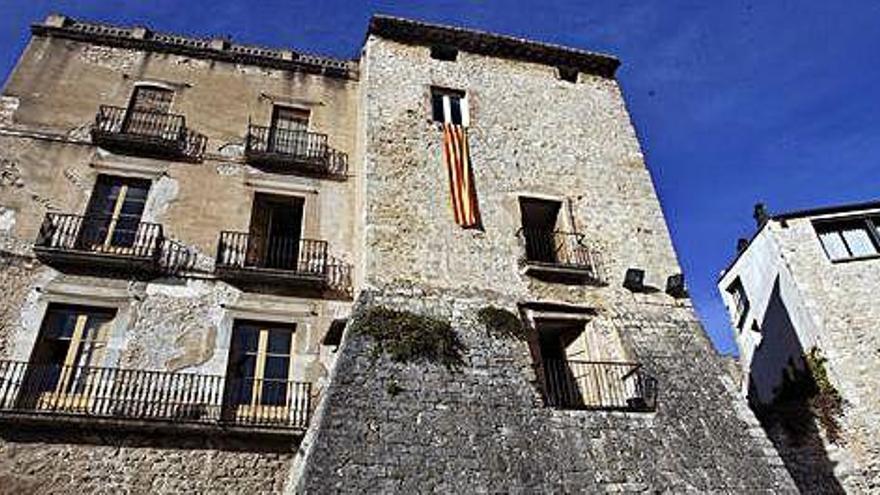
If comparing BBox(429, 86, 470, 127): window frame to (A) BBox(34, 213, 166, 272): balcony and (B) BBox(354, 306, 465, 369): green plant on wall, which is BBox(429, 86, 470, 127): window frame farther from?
(A) BBox(34, 213, 166, 272): balcony

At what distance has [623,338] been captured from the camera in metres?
11.4

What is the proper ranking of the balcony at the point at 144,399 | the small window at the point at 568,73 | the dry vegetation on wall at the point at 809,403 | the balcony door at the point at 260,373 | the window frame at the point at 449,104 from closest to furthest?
the balcony at the point at 144,399 → the balcony door at the point at 260,373 → the window frame at the point at 449,104 → the dry vegetation on wall at the point at 809,403 → the small window at the point at 568,73

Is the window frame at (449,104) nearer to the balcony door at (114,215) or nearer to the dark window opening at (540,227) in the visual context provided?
the dark window opening at (540,227)

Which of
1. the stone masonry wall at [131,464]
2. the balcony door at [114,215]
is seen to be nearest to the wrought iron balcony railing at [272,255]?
the balcony door at [114,215]

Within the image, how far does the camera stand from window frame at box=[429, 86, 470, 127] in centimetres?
1454

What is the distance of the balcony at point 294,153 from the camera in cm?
1397

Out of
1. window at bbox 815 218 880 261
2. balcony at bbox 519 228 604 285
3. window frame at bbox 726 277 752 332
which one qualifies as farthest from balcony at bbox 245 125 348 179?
window frame at bbox 726 277 752 332

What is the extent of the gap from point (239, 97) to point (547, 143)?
25.5ft

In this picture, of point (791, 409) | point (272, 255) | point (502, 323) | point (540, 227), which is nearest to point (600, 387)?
point (502, 323)

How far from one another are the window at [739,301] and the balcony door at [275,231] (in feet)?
51.2

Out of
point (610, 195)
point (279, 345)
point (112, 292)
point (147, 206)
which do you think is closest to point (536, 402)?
point (279, 345)

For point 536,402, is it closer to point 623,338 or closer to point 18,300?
point 623,338

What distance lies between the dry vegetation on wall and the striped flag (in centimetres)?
1031

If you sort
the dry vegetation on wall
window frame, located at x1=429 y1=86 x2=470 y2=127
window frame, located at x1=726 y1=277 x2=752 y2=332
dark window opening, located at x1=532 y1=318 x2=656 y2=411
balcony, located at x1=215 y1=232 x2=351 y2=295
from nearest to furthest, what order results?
dark window opening, located at x1=532 y1=318 x2=656 y2=411 → balcony, located at x1=215 y1=232 x2=351 y2=295 → window frame, located at x1=429 y1=86 x2=470 y2=127 → the dry vegetation on wall → window frame, located at x1=726 y1=277 x2=752 y2=332
